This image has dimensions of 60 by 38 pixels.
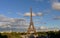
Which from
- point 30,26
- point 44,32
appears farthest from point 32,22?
point 44,32

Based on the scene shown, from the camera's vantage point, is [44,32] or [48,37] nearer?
[48,37]

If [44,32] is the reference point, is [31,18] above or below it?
above

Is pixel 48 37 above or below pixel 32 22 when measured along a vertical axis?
below

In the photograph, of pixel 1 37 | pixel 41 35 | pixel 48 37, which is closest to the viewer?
pixel 1 37

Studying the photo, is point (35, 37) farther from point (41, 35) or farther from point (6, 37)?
point (6, 37)

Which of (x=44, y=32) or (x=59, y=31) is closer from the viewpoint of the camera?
(x=59, y=31)

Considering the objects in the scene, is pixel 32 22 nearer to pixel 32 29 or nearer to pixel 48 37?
pixel 32 29

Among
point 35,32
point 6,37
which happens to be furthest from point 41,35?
point 6,37

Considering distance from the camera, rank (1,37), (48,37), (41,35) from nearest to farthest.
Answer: (1,37), (48,37), (41,35)

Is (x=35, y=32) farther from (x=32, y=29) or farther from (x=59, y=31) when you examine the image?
→ (x=59, y=31)
